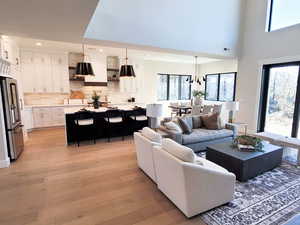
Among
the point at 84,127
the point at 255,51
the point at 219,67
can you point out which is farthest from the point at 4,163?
the point at 219,67

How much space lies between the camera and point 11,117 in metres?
3.65

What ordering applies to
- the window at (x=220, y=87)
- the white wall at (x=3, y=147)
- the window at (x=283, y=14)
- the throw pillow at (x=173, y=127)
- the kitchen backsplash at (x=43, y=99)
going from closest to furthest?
the white wall at (x=3, y=147), the throw pillow at (x=173, y=127), the window at (x=283, y=14), the kitchen backsplash at (x=43, y=99), the window at (x=220, y=87)

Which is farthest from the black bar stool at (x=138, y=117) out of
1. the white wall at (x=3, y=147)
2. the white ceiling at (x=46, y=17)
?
the white wall at (x=3, y=147)

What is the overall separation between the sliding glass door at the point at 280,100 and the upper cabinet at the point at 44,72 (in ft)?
24.2

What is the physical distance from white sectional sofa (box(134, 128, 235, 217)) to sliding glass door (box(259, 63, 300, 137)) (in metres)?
4.37

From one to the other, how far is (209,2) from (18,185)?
6785 mm

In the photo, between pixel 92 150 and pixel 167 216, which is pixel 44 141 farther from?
pixel 167 216

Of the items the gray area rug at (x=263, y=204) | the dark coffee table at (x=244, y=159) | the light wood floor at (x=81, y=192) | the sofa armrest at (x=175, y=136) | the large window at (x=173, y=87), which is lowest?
the light wood floor at (x=81, y=192)

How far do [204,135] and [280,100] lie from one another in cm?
323

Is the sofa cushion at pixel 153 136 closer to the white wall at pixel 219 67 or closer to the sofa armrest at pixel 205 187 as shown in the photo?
the sofa armrest at pixel 205 187

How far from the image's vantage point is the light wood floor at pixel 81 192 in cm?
210

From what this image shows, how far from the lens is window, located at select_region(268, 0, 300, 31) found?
16.2 feet

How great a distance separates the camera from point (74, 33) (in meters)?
3.48

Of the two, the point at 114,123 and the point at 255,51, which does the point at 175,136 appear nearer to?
the point at 114,123
